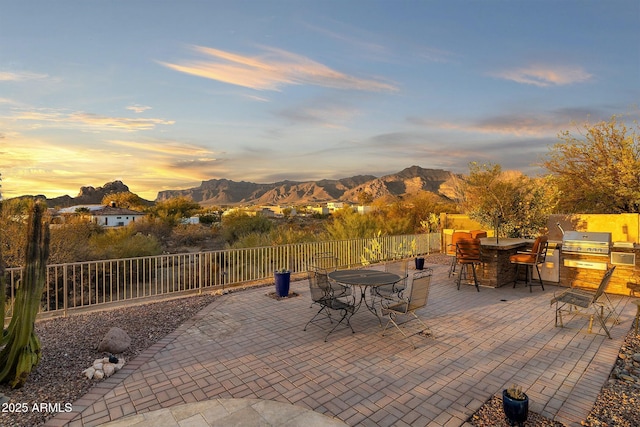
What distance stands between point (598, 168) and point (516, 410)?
14806 mm

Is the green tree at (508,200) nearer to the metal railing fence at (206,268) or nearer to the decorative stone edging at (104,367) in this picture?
the metal railing fence at (206,268)

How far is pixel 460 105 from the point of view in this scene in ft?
40.6

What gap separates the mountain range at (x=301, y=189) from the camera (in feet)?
180

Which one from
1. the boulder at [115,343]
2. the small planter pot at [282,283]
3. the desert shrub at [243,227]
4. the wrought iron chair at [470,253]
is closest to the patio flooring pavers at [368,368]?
the boulder at [115,343]

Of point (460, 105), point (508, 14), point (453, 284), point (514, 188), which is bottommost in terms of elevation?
point (453, 284)

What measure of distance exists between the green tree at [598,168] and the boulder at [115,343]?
14.4m

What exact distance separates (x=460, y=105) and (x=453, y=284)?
7688 millimetres

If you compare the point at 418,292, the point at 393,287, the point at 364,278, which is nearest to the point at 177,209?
the point at 393,287

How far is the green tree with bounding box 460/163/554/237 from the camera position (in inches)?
429

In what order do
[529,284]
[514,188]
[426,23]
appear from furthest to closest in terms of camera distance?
1. [514,188]
2. [426,23]
3. [529,284]

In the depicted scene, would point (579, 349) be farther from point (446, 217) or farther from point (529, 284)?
point (446, 217)

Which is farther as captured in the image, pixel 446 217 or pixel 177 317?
pixel 446 217

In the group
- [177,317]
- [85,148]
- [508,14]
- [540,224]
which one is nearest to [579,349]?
[177,317]

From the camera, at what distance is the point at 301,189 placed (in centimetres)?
7200
